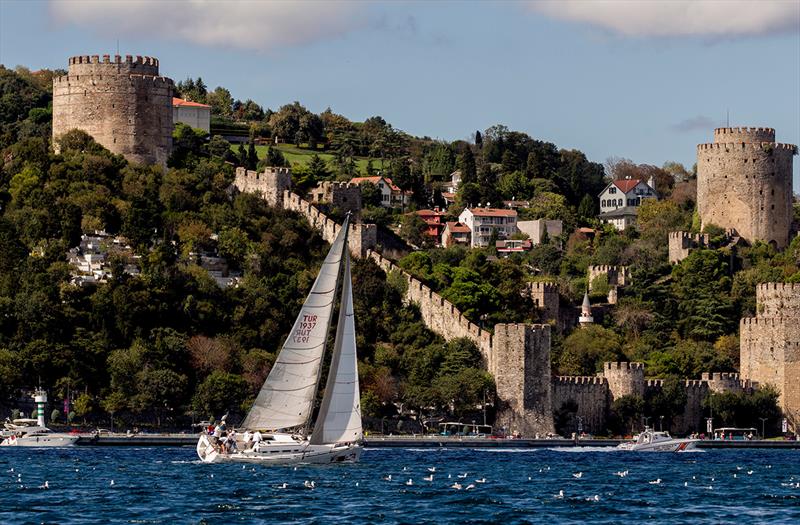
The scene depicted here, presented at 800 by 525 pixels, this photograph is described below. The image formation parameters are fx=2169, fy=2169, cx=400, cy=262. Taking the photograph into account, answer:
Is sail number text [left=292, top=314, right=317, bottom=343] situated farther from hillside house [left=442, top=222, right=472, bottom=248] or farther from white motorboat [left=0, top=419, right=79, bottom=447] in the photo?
hillside house [left=442, top=222, right=472, bottom=248]

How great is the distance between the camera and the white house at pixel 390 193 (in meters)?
127

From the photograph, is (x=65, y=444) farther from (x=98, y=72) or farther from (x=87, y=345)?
(x=98, y=72)

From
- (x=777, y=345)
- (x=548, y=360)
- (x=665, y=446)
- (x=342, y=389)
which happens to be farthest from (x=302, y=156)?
(x=342, y=389)

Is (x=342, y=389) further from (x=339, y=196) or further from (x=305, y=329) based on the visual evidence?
(x=339, y=196)

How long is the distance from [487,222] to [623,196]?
58.4 ft

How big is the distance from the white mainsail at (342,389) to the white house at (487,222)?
181 feet

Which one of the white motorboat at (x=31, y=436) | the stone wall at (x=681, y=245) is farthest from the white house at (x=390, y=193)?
the white motorboat at (x=31, y=436)

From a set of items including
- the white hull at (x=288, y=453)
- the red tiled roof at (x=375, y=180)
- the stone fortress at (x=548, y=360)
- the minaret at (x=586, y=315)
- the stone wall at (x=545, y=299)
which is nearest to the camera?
the white hull at (x=288, y=453)

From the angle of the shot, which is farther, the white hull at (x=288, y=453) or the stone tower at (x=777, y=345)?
the stone tower at (x=777, y=345)

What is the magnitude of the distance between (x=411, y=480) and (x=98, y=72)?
4069 cm

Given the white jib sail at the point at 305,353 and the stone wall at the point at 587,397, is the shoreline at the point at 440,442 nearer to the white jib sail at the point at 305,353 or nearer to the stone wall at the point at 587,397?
the stone wall at the point at 587,397

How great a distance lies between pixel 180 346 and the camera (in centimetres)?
9044

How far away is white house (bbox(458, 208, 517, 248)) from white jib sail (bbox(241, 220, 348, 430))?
56058mm

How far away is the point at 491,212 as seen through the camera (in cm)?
12925
